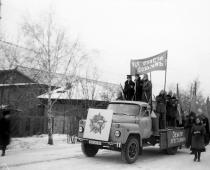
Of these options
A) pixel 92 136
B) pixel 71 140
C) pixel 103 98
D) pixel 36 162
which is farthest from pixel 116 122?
pixel 103 98

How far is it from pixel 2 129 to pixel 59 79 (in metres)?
8.75

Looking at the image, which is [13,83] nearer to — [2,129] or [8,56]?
[8,56]

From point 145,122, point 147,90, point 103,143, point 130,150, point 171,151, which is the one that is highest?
point 147,90

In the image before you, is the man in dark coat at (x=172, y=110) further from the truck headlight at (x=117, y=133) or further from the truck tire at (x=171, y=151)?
the truck headlight at (x=117, y=133)

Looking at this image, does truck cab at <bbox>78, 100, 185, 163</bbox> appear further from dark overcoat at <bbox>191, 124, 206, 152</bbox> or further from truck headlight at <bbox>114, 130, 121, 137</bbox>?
dark overcoat at <bbox>191, 124, 206, 152</bbox>

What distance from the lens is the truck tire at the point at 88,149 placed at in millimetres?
12461

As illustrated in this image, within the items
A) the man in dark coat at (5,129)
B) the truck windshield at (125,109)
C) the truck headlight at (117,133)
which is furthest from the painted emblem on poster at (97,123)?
the man in dark coat at (5,129)

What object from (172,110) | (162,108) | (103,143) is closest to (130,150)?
(103,143)

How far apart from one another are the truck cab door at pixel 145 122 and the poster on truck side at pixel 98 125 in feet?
4.58

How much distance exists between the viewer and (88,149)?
41.2 feet

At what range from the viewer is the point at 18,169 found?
31.5ft

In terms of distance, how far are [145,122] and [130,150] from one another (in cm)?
151

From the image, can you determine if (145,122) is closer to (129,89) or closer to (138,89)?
(138,89)

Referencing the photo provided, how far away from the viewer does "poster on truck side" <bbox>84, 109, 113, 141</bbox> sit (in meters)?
11.4
